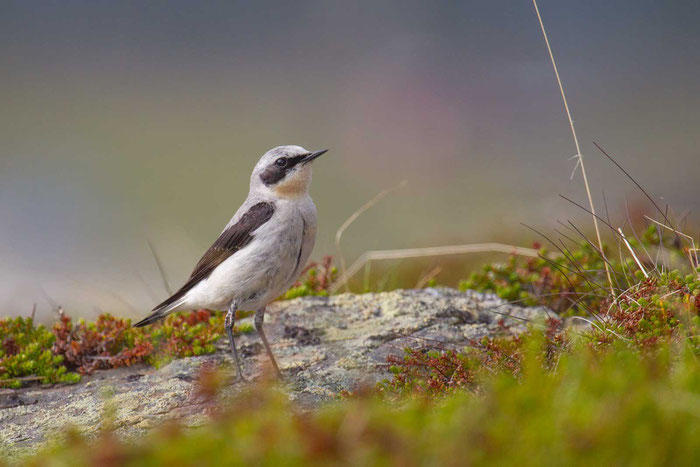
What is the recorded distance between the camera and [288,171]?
7.12 m

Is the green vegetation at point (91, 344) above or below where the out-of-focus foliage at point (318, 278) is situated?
above

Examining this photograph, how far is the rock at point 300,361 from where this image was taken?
6.43 m

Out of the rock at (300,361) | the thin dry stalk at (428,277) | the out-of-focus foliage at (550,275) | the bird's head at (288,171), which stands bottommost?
the out-of-focus foliage at (550,275)

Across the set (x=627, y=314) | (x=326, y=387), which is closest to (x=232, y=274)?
(x=326, y=387)

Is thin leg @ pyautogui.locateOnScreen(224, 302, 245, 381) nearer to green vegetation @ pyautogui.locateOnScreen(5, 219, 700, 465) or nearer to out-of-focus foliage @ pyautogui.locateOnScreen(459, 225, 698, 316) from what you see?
green vegetation @ pyautogui.locateOnScreen(5, 219, 700, 465)

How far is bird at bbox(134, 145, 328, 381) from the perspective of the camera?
6.91m

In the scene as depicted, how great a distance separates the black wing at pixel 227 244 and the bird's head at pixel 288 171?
0.22 meters

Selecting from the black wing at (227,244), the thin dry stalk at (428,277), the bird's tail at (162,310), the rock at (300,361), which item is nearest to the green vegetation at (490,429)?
the rock at (300,361)

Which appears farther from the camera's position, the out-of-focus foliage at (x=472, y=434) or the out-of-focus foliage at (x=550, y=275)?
the out-of-focus foliage at (x=550, y=275)

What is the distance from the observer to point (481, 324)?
27.2ft

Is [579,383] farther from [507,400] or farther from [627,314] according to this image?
[627,314]

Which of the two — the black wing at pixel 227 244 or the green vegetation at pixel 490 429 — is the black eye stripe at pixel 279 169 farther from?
the green vegetation at pixel 490 429

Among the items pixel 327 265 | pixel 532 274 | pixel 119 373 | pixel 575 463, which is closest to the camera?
pixel 575 463

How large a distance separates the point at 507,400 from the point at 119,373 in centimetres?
567
